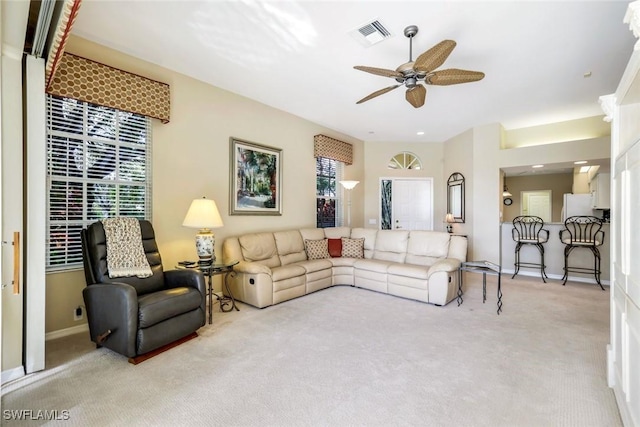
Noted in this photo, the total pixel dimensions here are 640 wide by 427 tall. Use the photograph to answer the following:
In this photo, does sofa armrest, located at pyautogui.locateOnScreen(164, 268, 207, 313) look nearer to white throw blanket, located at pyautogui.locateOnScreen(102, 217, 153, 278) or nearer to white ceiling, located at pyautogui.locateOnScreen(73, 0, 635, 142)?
white throw blanket, located at pyautogui.locateOnScreen(102, 217, 153, 278)

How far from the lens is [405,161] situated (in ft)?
23.9

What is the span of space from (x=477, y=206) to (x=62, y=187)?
21.2ft

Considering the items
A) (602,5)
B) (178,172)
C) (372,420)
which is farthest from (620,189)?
(178,172)

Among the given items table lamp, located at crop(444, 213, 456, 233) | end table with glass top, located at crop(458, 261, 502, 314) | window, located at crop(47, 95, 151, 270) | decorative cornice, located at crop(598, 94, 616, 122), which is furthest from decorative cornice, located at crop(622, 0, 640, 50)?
table lamp, located at crop(444, 213, 456, 233)

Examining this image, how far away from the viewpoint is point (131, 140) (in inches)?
130

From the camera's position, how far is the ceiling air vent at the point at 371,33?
272cm

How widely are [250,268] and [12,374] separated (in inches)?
83.4

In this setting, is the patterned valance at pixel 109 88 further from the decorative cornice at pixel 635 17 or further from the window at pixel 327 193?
the decorative cornice at pixel 635 17

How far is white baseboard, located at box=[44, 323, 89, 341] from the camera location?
2.78 metres

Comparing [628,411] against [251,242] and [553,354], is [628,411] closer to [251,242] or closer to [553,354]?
[553,354]

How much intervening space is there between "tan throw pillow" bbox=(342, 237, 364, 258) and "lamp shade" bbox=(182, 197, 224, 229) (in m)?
2.45

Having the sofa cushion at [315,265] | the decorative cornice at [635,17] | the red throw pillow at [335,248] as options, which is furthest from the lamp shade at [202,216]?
the decorative cornice at [635,17]

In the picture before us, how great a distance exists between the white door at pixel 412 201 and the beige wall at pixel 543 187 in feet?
12.1

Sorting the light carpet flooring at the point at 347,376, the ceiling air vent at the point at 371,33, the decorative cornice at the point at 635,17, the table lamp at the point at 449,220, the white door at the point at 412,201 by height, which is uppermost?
the ceiling air vent at the point at 371,33
